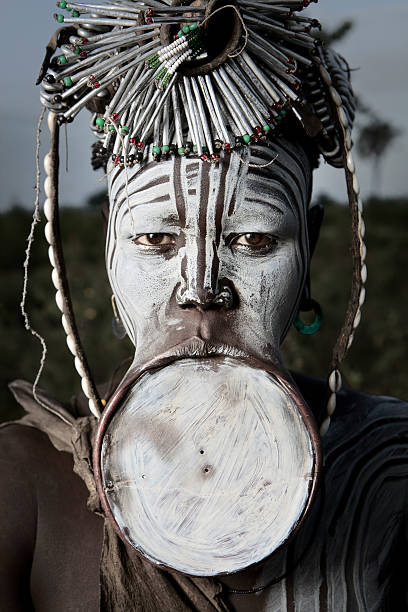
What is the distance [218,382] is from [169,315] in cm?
18

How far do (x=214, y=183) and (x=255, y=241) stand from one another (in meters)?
0.14

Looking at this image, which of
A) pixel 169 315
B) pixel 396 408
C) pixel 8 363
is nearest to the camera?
pixel 169 315

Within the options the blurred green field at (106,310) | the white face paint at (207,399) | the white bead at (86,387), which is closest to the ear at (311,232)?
the white face paint at (207,399)

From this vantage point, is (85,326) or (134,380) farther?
(85,326)

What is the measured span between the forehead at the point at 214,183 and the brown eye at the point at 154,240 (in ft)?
0.18

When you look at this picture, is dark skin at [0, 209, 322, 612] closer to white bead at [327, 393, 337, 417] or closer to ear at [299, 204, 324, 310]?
white bead at [327, 393, 337, 417]

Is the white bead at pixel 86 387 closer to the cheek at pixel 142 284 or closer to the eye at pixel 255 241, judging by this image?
the cheek at pixel 142 284

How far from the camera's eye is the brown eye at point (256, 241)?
1558mm

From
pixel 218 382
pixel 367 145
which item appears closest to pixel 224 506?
pixel 218 382

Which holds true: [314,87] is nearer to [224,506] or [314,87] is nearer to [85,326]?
[224,506]

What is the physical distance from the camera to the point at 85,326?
17.4ft

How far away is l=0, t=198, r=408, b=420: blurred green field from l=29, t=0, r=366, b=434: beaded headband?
2.58 metres

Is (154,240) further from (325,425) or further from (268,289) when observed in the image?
(325,425)

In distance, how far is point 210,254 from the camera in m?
1.52
